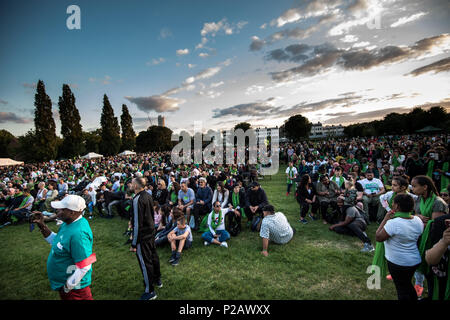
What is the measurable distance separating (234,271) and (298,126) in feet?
217

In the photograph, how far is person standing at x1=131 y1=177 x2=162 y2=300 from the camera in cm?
313

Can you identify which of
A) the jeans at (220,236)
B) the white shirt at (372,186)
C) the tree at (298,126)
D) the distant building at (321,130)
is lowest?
the jeans at (220,236)

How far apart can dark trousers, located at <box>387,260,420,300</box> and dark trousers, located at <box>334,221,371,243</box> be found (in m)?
2.39

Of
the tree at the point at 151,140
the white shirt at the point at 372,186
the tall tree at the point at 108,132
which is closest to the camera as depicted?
the white shirt at the point at 372,186

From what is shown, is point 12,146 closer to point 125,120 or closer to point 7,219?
point 125,120

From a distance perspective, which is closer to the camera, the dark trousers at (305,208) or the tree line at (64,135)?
the dark trousers at (305,208)

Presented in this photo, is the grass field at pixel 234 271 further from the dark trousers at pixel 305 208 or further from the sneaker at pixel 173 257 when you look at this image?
the dark trousers at pixel 305 208

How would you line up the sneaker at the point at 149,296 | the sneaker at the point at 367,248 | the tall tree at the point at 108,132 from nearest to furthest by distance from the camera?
the sneaker at the point at 149,296 → the sneaker at the point at 367,248 → the tall tree at the point at 108,132

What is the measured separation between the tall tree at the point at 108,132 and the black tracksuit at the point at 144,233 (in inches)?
2042

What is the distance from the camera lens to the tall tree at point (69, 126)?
39.0 meters

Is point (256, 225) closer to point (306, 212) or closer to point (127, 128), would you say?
point (306, 212)

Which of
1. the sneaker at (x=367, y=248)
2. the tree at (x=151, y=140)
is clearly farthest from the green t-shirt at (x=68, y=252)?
the tree at (x=151, y=140)

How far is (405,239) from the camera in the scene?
7.45ft

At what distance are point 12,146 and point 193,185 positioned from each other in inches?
2602
